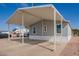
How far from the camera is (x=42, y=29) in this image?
1589 centimetres

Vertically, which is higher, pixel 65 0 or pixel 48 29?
pixel 65 0

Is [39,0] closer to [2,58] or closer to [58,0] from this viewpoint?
[58,0]

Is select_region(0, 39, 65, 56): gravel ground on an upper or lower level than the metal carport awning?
lower

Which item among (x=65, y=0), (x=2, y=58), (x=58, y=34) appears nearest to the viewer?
(x=65, y=0)

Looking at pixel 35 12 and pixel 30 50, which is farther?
pixel 35 12

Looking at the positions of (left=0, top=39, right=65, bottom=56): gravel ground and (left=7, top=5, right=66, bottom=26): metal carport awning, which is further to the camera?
(left=7, top=5, right=66, bottom=26): metal carport awning

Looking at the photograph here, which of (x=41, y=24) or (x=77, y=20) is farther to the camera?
(x=77, y=20)

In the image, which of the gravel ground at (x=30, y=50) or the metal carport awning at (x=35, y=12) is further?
the metal carport awning at (x=35, y=12)

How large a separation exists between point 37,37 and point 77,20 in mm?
5660

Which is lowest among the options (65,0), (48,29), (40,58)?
(40,58)

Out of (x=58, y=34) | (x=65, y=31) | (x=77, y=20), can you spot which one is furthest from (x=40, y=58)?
(x=77, y=20)

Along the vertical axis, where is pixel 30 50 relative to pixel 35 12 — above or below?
below

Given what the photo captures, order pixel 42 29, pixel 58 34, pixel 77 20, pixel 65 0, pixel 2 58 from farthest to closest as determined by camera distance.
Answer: pixel 77 20
pixel 42 29
pixel 58 34
pixel 2 58
pixel 65 0

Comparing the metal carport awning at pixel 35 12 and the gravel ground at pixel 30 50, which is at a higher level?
the metal carport awning at pixel 35 12
